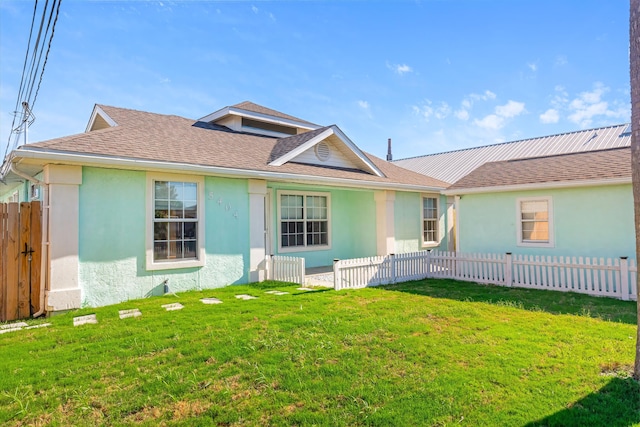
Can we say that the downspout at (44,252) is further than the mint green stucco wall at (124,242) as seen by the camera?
No

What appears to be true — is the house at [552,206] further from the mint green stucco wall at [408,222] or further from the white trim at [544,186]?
the mint green stucco wall at [408,222]

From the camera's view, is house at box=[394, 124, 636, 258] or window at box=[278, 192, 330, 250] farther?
window at box=[278, 192, 330, 250]

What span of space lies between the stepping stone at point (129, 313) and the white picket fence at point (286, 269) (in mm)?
3784

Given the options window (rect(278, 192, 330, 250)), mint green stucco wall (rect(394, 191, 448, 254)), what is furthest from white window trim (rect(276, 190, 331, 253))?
mint green stucco wall (rect(394, 191, 448, 254))

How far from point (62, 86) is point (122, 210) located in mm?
6366

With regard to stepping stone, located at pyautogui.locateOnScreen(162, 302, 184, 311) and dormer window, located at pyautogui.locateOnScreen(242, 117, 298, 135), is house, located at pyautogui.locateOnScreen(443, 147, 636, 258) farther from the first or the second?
stepping stone, located at pyautogui.locateOnScreen(162, 302, 184, 311)

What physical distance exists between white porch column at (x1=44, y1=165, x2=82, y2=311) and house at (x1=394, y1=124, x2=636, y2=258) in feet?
35.6

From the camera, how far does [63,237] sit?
23.2 ft

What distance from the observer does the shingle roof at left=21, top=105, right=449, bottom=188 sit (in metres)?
7.69

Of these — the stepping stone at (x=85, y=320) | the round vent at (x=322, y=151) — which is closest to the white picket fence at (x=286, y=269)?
the round vent at (x=322, y=151)

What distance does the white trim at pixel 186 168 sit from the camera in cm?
675

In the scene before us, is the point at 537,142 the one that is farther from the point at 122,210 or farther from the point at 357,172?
the point at 122,210

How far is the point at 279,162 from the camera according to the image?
11.0 m

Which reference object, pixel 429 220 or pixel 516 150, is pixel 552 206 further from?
pixel 516 150
